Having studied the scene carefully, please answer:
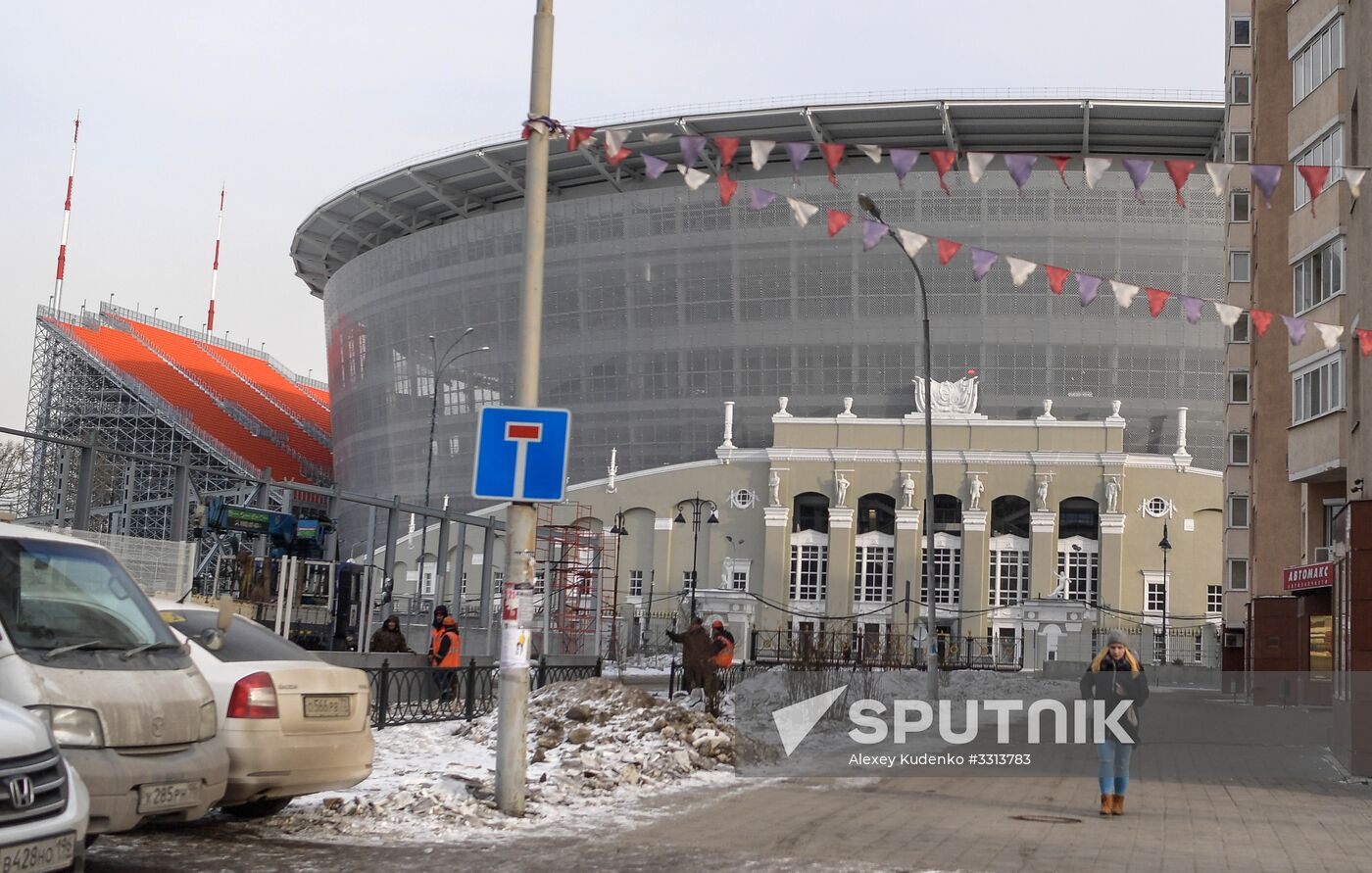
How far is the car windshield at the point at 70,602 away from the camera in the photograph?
895 centimetres

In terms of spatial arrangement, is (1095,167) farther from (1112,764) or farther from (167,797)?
(167,797)

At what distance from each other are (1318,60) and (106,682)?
30004 mm

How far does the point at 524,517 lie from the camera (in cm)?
1234

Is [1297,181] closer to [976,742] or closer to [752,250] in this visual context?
[976,742]

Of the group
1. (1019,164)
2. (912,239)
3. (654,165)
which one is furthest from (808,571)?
(654,165)

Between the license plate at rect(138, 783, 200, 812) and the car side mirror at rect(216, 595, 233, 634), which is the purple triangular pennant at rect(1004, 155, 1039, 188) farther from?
the license plate at rect(138, 783, 200, 812)

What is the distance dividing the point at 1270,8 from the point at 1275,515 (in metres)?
15.3

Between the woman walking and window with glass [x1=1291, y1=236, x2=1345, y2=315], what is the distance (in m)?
17.0

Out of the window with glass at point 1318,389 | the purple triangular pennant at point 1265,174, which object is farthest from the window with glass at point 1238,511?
the purple triangular pennant at point 1265,174

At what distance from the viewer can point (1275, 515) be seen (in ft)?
148

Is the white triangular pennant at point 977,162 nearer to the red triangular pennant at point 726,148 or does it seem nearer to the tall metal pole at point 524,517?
the red triangular pennant at point 726,148

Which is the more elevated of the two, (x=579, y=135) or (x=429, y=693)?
(x=579, y=135)

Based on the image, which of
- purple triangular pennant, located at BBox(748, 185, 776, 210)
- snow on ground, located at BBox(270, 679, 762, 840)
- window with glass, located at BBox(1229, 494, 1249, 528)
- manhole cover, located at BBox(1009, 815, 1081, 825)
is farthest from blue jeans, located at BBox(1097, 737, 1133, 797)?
window with glass, located at BBox(1229, 494, 1249, 528)

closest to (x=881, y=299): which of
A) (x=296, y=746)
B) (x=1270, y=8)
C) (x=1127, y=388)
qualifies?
(x=1127, y=388)
